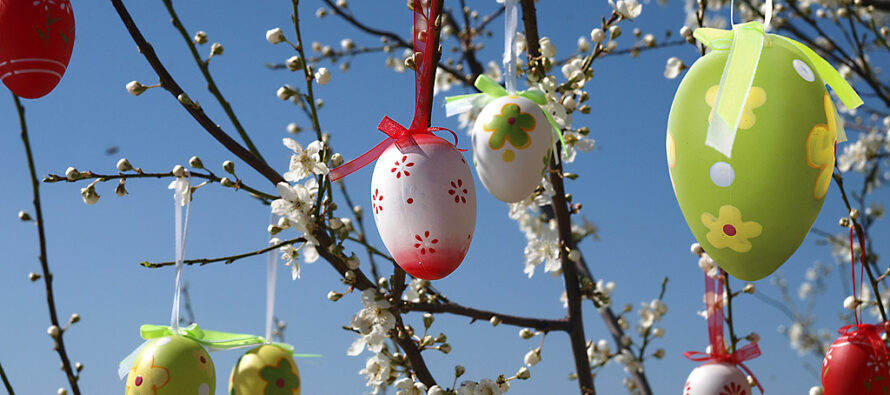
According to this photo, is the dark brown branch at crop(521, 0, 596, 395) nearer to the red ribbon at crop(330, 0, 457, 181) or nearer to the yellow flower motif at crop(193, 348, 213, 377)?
the red ribbon at crop(330, 0, 457, 181)

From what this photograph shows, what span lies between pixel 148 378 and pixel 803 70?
47.4 inches

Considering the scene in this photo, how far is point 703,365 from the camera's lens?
1.61m

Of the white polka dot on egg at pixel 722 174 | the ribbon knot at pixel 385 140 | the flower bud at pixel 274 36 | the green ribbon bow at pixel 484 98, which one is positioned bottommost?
the white polka dot on egg at pixel 722 174

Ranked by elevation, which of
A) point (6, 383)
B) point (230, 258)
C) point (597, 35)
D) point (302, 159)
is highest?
point (597, 35)

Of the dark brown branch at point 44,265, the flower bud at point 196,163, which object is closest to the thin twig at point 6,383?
the dark brown branch at point 44,265

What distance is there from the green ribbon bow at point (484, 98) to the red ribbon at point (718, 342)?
1.80ft

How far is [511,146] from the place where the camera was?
1.43 metres

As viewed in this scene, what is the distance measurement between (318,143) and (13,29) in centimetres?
53

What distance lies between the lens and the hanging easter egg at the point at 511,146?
143cm

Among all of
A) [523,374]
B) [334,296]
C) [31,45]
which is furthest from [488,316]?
[31,45]

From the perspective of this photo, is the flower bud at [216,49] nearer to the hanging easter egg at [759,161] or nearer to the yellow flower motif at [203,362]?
the yellow flower motif at [203,362]

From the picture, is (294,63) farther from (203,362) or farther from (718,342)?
(718,342)

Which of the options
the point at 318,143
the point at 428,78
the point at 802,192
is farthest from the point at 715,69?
the point at 318,143

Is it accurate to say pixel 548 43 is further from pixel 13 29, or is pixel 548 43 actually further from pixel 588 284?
pixel 13 29
